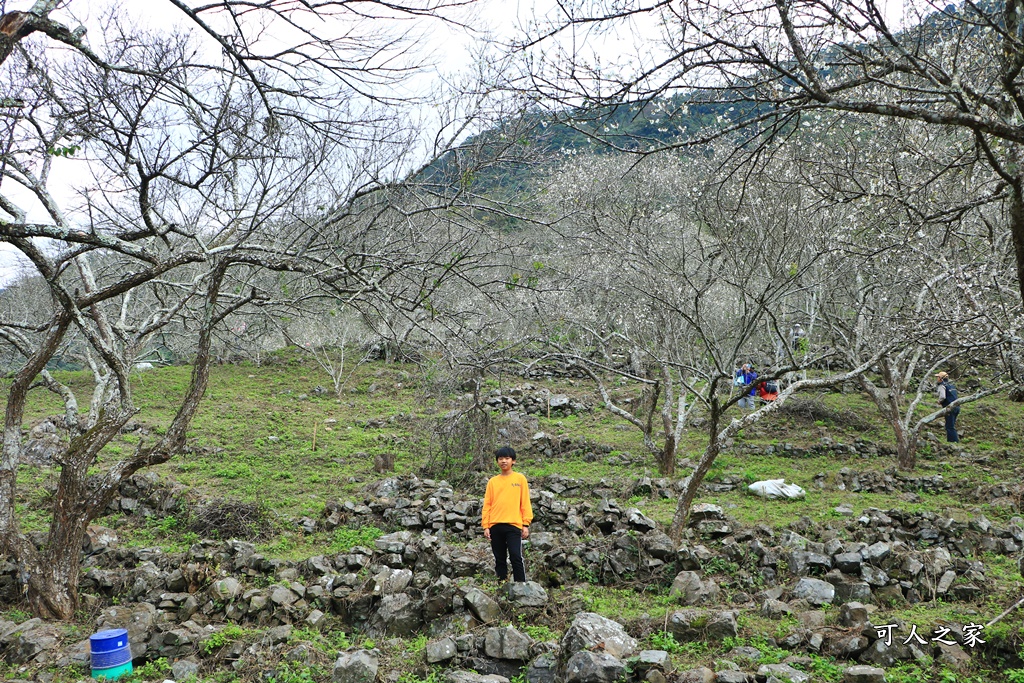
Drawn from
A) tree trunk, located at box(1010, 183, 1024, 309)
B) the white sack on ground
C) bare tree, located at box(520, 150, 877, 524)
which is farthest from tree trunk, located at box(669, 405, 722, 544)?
tree trunk, located at box(1010, 183, 1024, 309)

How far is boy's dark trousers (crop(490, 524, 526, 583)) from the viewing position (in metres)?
6.10

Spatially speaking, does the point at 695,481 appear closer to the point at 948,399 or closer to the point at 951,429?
the point at 948,399

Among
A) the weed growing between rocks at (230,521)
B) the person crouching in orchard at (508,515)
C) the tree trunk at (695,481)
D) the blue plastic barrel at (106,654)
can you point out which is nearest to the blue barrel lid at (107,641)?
the blue plastic barrel at (106,654)

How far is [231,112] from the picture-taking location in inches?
217

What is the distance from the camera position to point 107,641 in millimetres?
4551

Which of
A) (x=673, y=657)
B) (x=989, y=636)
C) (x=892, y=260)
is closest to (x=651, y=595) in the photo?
(x=673, y=657)

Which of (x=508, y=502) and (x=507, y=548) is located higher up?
(x=508, y=502)

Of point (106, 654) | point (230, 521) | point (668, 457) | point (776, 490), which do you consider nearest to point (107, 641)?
point (106, 654)

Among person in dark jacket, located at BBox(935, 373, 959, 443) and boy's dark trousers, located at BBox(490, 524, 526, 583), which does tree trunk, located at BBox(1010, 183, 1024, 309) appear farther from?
person in dark jacket, located at BBox(935, 373, 959, 443)

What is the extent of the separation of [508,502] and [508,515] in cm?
11

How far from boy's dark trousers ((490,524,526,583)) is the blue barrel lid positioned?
9.48 feet

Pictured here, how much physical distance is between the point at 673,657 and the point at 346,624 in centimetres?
274

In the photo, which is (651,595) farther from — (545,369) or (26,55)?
(545,369)

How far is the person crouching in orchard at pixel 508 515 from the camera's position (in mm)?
6117
